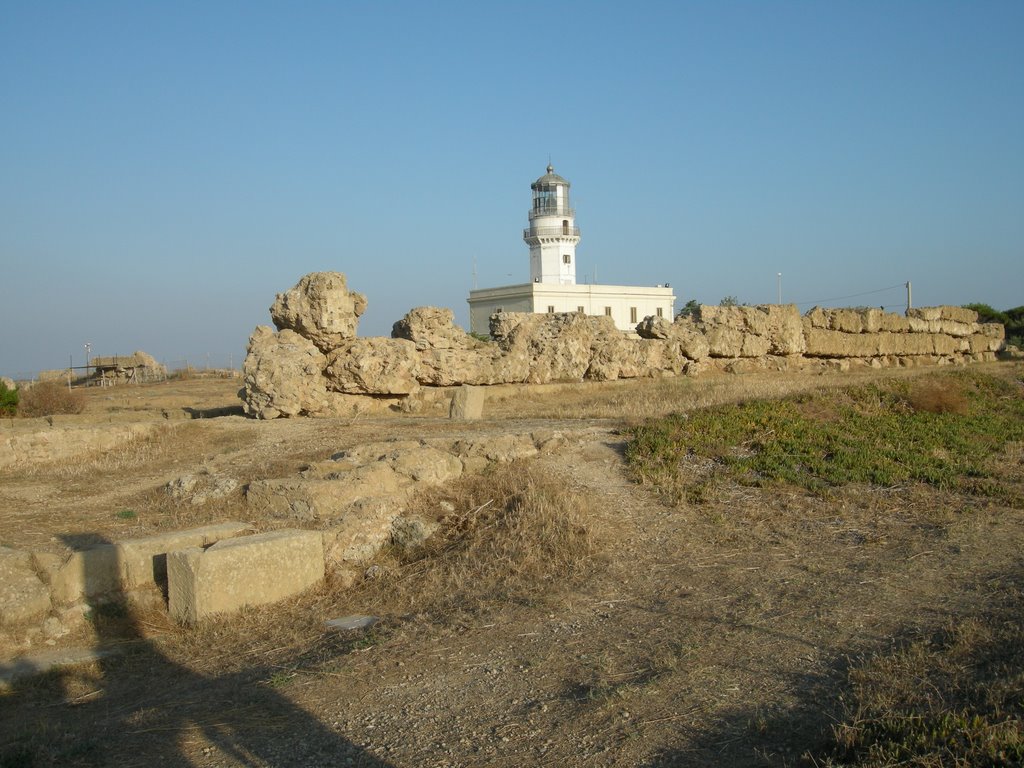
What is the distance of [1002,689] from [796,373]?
50.6 ft

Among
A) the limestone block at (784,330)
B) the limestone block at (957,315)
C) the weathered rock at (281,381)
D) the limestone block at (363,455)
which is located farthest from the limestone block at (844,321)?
the limestone block at (363,455)

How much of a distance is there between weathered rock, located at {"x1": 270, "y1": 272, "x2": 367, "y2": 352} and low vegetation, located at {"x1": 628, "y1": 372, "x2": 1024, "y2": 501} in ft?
19.6

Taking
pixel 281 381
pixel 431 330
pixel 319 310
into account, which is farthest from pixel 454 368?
pixel 281 381

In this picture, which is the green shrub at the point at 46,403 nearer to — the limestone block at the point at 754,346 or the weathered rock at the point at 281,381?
the weathered rock at the point at 281,381

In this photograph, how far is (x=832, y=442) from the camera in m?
9.28

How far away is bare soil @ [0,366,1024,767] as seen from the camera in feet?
13.1

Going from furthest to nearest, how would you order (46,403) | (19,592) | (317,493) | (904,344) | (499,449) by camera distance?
(904,344), (46,403), (499,449), (317,493), (19,592)

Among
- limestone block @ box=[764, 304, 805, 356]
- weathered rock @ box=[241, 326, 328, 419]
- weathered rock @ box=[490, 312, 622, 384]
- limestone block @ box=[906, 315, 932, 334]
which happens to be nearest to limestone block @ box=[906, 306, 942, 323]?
limestone block @ box=[906, 315, 932, 334]

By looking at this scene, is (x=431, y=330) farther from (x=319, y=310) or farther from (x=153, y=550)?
(x=153, y=550)

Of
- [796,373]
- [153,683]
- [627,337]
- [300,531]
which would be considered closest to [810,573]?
[300,531]

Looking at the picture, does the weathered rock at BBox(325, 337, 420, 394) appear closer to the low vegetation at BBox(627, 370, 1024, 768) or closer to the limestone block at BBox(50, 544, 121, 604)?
the low vegetation at BBox(627, 370, 1024, 768)

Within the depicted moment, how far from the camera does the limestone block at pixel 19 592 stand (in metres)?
5.95

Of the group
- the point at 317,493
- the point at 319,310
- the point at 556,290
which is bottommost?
the point at 317,493

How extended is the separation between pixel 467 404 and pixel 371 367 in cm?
211
